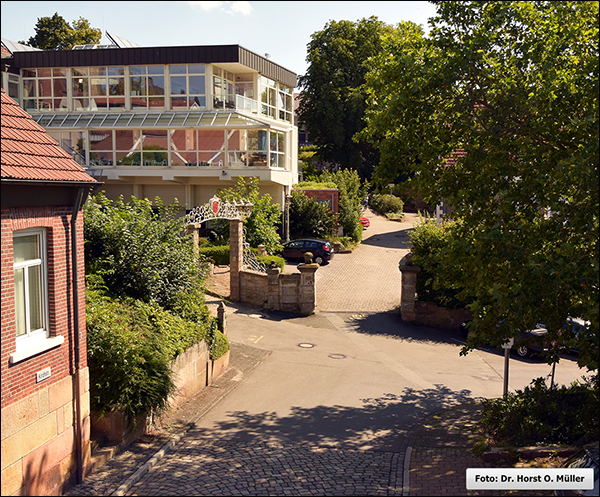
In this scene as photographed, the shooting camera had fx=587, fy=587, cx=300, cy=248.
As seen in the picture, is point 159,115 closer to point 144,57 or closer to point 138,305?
point 144,57

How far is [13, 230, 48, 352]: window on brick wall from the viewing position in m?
8.64

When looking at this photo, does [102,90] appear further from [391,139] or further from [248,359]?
[391,139]

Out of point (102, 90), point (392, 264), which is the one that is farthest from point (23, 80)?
point (392, 264)

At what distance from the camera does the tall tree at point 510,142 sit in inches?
364

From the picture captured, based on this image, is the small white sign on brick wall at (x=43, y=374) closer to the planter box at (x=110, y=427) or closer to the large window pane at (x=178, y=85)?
the planter box at (x=110, y=427)

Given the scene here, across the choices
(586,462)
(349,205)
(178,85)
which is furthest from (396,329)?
(178,85)

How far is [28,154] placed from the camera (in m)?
9.00

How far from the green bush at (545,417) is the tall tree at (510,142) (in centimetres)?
143

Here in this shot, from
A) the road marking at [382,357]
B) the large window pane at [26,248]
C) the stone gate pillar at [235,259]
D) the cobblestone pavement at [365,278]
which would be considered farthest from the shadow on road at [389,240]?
the large window pane at [26,248]

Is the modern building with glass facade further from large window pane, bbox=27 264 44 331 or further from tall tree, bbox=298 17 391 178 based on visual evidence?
large window pane, bbox=27 264 44 331

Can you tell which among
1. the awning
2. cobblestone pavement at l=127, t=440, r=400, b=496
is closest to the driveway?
the awning

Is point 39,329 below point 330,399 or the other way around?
the other way around

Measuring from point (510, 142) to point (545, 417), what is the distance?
513cm

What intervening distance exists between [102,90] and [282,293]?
2047 cm
